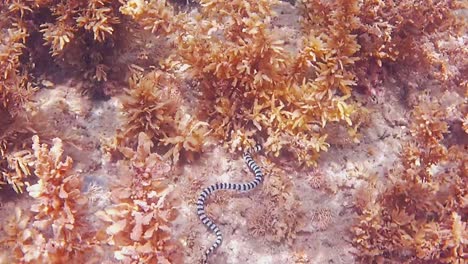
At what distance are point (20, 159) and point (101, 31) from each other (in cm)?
202

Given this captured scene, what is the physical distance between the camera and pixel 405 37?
6.54 m

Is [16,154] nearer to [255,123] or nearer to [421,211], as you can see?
[255,123]

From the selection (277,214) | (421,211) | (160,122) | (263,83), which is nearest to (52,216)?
(160,122)

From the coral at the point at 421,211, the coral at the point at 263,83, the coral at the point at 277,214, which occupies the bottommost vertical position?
the coral at the point at 277,214

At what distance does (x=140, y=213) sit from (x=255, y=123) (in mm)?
2367

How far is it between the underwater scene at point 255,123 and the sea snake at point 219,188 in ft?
0.07

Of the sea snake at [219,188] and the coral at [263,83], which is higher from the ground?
the coral at [263,83]

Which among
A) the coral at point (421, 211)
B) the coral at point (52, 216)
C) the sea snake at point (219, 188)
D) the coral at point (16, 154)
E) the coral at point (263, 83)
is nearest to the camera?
the coral at point (52, 216)

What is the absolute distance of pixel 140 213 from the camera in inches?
170

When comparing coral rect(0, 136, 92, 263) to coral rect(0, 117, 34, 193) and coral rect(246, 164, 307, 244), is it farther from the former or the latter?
coral rect(246, 164, 307, 244)

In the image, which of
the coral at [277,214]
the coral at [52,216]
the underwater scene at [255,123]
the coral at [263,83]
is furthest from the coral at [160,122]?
the coral at [52,216]

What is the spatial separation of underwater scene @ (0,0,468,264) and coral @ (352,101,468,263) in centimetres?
2

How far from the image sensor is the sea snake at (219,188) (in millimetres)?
5570

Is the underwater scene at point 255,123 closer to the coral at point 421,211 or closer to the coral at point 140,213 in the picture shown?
the coral at point 421,211
